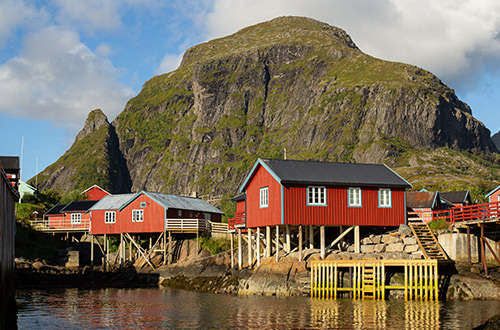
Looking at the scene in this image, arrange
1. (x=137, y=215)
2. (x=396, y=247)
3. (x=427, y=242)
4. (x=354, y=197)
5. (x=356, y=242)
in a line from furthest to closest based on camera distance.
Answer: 1. (x=137, y=215)
2. (x=354, y=197)
3. (x=356, y=242)
4. (x=396, y=247)
5. (x=427, y=242)

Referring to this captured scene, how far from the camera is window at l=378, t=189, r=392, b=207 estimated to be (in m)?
44.8

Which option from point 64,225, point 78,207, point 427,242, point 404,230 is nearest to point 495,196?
point 404,230

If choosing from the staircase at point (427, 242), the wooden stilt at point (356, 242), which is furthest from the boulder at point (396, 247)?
the wooden stilt at point (356, 242)

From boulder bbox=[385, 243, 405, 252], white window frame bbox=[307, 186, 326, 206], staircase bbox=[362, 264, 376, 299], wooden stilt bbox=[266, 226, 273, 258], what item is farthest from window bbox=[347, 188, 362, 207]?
staircase bbox=[362, 264, 376, 299]

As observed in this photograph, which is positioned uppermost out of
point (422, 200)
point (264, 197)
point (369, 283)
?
point (422, 200)

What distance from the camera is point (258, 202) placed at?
46.2 metres

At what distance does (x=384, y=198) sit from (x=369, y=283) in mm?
9420

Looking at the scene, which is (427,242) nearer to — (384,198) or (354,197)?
(384,198)

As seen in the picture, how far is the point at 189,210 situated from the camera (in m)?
65.4

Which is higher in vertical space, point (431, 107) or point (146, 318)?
point (431, 107)

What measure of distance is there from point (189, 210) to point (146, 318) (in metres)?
34.0

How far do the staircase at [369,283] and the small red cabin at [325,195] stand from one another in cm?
653

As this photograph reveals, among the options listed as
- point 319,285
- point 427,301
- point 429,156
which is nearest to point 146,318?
point 319,285

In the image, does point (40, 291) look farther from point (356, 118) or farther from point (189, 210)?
point (356, 118)
